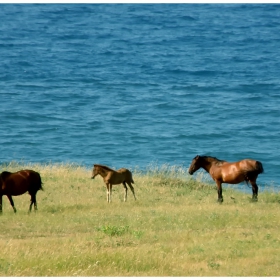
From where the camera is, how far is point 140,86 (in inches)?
3073

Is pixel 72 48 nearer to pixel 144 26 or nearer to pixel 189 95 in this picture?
pixel 144 26

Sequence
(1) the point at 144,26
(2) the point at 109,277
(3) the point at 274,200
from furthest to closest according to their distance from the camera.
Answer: (1) the point at 144,26
(3) the point at 274,200
(2) the point at 109,277

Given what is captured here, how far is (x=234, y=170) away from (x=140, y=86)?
2198 inches

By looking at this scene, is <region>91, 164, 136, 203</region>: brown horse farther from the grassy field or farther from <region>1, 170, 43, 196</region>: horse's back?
<region>1, 170, 43, 196</region>: horse's back

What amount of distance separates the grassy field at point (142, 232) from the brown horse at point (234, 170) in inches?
29.4

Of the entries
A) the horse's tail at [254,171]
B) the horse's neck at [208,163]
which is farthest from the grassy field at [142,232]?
the horse's neck at [208,163]

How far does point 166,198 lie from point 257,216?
4704mm

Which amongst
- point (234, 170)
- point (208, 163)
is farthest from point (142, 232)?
point (208, 163)

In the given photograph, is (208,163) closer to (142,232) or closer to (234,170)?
(234,170)

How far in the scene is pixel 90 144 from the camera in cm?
5434

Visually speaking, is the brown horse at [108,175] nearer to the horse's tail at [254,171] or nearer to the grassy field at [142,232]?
the grassy field at [142,232]

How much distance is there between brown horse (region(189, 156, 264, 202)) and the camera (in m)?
22.6

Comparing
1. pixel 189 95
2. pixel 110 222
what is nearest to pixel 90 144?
pixel 189 95

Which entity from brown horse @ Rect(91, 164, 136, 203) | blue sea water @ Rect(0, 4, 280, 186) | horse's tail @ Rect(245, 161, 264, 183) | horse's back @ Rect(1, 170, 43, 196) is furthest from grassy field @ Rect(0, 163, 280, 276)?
blue sea water @ Rect(0, 4, 280, 186)
